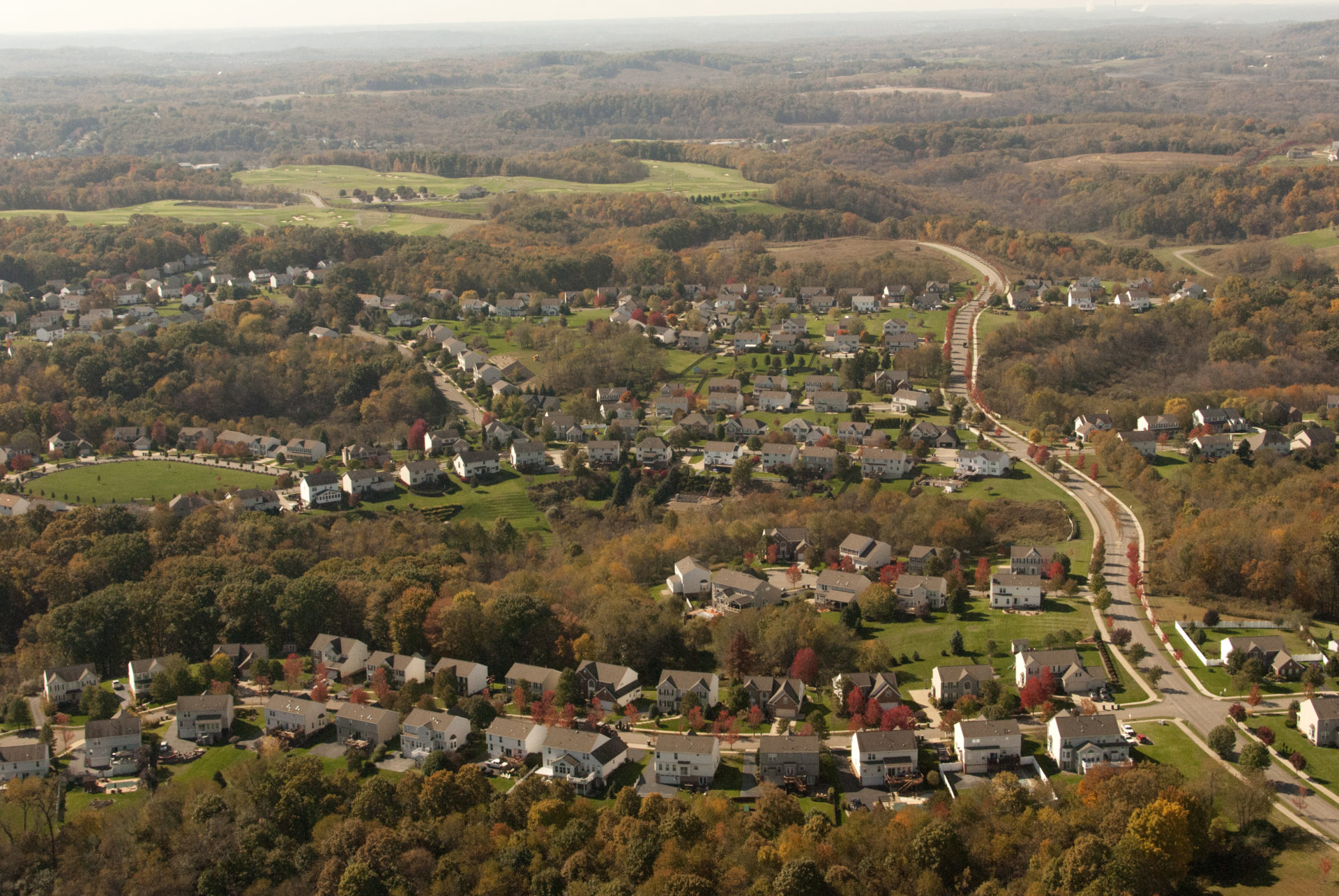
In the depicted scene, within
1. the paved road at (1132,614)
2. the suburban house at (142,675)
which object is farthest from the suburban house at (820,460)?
the suburban house at (142,675)

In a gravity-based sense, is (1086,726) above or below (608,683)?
above

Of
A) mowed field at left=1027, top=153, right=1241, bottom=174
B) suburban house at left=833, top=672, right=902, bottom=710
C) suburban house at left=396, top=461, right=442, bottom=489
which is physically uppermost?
mowed field at left=1027, top=153, right=1241, bottom=174

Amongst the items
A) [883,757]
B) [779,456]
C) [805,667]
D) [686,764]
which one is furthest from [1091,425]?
[686,764]

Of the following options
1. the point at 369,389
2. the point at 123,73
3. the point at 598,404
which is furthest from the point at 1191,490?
the point at 123,73

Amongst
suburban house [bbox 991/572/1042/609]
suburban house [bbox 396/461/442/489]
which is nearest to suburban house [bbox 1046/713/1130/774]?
suburban house [bbox 991/572/1042/609]

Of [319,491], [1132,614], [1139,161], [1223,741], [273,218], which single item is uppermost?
[1139,161]

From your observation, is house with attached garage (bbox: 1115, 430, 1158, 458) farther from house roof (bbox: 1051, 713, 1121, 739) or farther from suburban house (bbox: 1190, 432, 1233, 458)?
house roof (bbox: 1051, 713, 1121, 739)

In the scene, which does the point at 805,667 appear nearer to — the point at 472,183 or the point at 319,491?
the point at 319,491
